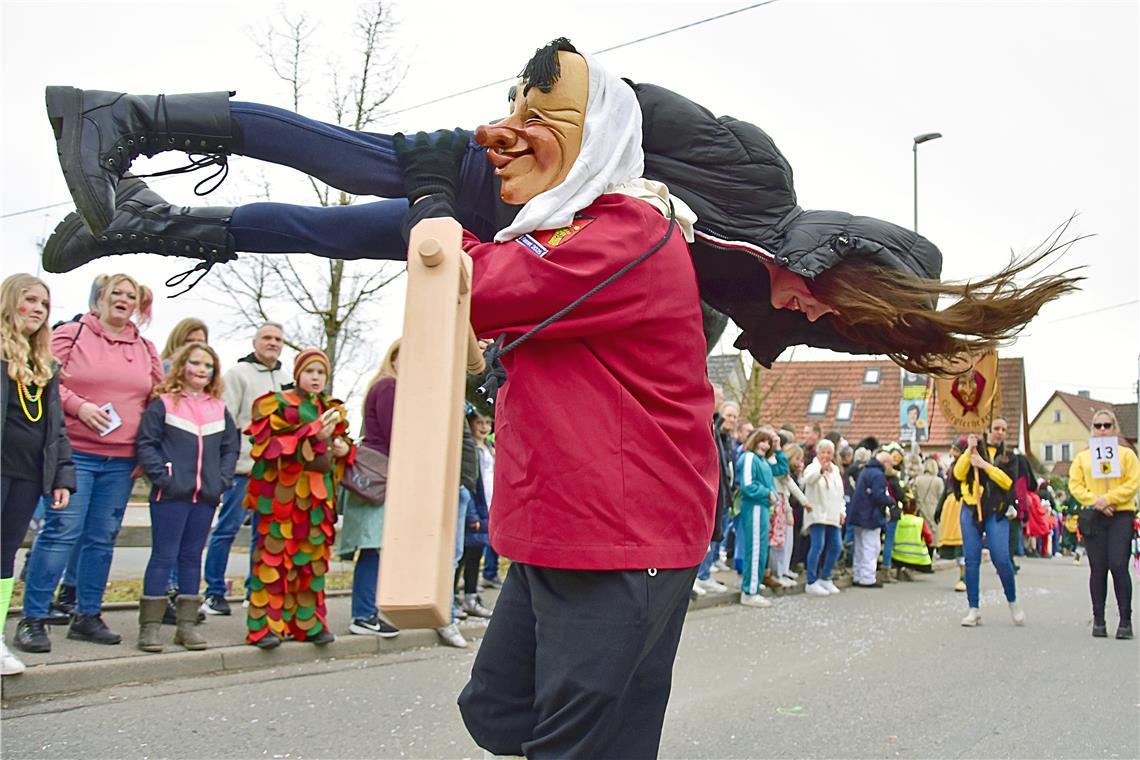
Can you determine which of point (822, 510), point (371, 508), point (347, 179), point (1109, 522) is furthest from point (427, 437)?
point (822, 510)


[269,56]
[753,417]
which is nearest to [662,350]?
[269,56]

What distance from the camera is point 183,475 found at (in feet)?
19.5

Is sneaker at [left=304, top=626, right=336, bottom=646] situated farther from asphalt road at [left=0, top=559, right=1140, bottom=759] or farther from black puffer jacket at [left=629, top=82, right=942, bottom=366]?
black puffer jacket at [left=629, top=82, right=942, bottom=366]

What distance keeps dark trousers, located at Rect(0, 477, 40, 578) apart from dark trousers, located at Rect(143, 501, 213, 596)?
87 cm

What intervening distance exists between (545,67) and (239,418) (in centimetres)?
548

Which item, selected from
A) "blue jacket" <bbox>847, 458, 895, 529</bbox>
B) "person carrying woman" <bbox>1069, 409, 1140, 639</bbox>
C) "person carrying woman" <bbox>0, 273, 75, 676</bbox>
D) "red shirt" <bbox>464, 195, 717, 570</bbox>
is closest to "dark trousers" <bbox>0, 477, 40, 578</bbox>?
"person carrying woman" <bbox>0, 273, 75, 676</bbox>

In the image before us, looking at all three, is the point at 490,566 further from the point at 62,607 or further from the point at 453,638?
the point at 62,607

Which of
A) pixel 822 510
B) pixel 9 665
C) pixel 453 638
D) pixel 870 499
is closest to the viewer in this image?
pixel 9 665

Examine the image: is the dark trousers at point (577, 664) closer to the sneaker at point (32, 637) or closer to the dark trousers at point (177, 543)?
the sneaker at point (32, 637)

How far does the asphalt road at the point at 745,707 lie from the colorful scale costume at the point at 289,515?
0.39 metres

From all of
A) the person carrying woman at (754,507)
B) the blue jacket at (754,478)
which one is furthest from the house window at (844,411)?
the blue jacket at (754,478)

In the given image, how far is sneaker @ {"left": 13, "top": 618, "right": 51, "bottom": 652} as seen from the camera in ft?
17.4

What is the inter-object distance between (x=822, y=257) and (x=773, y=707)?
11.6 feet

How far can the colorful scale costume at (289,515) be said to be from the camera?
6.24 meters
